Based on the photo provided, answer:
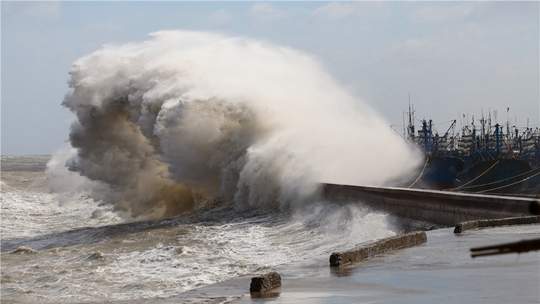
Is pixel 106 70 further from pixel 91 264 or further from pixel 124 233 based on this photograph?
pixel 91 264

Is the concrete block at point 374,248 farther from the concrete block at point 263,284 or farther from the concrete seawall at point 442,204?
the concrete seawall at point 442,204

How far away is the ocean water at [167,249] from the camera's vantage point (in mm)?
14203

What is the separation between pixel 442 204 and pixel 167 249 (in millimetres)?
5922

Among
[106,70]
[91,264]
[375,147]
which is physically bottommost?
[91,264]

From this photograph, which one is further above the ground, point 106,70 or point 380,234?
point 106,70

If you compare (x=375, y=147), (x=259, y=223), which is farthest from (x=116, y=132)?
(x=259, y=223)

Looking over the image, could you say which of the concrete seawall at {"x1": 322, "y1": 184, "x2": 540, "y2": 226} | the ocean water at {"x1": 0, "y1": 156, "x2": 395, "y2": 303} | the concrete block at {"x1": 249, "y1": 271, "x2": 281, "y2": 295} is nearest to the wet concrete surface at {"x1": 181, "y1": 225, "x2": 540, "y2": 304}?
the concrete block at {"x1": 249, "y1": 271, "x2": 281, "y2": 295}

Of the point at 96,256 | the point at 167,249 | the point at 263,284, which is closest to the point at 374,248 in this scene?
the point at 263,284

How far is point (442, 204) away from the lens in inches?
780

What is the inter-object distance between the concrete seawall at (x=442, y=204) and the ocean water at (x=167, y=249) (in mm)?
504

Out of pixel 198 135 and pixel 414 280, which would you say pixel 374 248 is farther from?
pixel 198 135

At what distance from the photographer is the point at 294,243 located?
19.8 m

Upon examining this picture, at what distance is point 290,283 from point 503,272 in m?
2.43

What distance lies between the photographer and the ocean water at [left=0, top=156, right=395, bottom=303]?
46.6 ft
